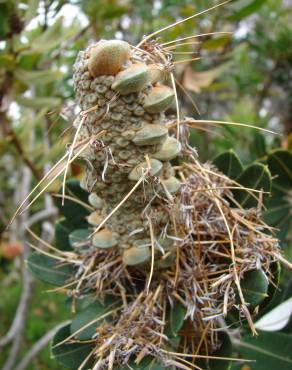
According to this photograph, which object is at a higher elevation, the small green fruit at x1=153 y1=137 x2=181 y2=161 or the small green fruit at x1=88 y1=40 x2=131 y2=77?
the small green fruit at x1=88 y1=40 x2=131 y2=77

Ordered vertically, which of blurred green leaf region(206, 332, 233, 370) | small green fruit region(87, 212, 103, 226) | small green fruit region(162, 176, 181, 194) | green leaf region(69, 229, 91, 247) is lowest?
blurred green leaf region(206, 332, 233, 370)

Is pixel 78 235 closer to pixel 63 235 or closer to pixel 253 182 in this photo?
pixel 63 235

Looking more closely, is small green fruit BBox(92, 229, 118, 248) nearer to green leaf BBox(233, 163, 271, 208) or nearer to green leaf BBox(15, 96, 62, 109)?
green leaf BBox(233, 163, 271, 208)

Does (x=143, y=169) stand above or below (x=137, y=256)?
above

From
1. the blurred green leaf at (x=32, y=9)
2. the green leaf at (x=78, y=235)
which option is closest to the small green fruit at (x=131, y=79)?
the green leaf at (x=78, y=235)

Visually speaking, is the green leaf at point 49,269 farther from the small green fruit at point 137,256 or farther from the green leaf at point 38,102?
the green leaf at point 38,102

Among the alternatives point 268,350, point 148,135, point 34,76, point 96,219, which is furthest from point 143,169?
point 34,76

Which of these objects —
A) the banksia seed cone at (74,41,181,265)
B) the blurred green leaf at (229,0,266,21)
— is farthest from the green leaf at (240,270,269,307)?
the blurred green leaf at (229,0,266,21)
